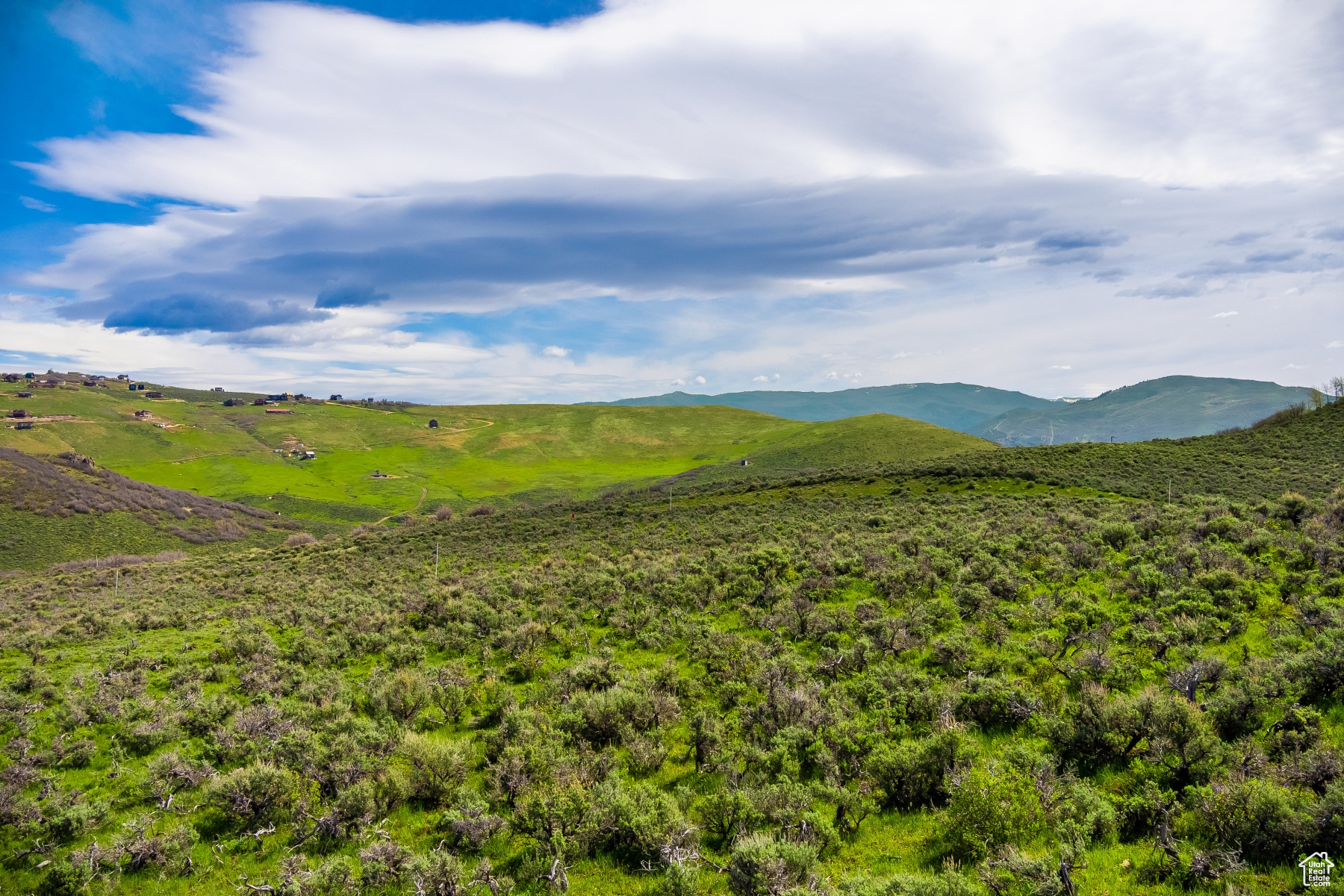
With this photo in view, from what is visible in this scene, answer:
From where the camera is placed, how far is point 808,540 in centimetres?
3120

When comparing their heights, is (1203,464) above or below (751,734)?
above

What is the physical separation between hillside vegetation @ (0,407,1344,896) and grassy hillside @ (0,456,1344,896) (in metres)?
0.07

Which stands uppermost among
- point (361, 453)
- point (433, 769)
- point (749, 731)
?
point (749, 731)

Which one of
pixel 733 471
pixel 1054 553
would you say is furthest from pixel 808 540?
pixel 733 471

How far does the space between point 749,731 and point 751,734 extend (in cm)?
13

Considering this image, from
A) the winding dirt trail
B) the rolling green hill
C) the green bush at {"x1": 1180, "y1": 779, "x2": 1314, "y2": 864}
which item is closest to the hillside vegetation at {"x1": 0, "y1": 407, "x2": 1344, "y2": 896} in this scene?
the green bush at {"x1": 1180, "y1": 779, "x2": 1314, "y2": 864}

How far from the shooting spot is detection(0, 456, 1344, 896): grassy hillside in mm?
8164

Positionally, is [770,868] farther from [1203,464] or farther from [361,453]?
[361,453]

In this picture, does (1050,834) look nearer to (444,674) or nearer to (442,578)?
(444,674)

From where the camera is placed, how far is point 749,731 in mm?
12266

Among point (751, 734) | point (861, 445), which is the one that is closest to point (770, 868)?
point (751, 734)

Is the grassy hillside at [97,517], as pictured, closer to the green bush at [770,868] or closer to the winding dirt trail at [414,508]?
the winding dirt trail at [414,508]

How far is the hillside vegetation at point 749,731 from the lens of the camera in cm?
817

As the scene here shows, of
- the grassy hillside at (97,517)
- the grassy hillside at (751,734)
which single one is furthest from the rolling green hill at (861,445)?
the grassy hillside at (97,517)
